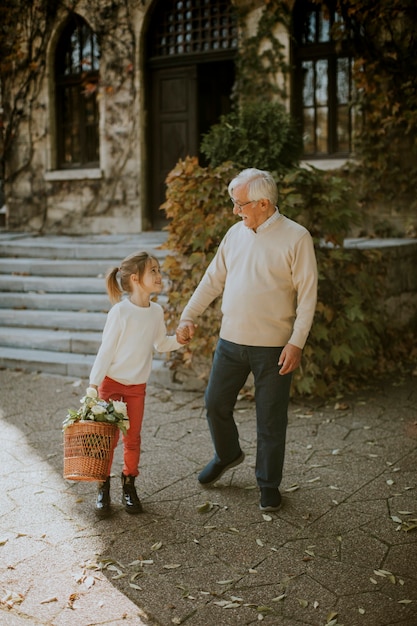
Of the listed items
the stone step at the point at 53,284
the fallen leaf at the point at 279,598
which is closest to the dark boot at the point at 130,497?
the fallen leaf at the point at 279,598

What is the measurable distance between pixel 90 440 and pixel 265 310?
1.16m

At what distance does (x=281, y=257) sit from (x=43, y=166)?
946 cm

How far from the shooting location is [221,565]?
11.2 ft

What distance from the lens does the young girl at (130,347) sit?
3.87 meters

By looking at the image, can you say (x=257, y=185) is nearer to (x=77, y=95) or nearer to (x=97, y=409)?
(x=97, y=409)

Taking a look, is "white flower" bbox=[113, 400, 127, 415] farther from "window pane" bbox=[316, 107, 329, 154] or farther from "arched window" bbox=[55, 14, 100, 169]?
"arched window" bbox=[55, 14, 100, 169]

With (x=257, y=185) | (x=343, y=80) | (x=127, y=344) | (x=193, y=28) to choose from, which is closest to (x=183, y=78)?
(x=193, y=28)

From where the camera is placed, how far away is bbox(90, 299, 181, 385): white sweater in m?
3.84

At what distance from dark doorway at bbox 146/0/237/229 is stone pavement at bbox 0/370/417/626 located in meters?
6.93

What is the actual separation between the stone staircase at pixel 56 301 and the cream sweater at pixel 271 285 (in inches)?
106

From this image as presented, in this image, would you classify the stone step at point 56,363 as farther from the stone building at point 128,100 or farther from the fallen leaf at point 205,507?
the stone building at point 128,100

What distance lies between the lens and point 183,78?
451 inches

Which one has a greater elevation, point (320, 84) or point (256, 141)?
point (320, 84)

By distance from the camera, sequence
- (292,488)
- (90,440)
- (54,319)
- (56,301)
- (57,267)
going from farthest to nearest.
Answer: (57,267) → (56,301) → (54,319) → (292,488) → (90,440)
